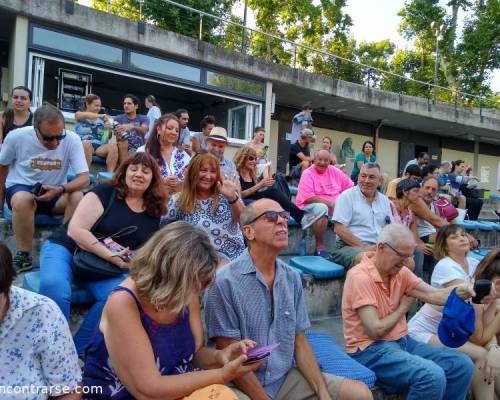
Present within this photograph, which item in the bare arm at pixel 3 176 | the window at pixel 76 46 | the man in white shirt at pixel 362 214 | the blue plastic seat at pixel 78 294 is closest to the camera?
the blue plastic seat at pixel 78 294

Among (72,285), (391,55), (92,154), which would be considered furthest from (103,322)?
(391,55)

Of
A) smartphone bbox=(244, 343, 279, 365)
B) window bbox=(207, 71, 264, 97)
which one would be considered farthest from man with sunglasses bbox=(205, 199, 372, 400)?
window bbox=(207, 71, 264, 97)

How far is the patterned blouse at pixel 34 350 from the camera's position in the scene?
1.53m

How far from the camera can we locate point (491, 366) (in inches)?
113

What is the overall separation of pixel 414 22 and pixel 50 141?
87.4ft

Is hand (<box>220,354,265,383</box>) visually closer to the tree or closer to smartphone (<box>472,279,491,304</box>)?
smartphone (<box>472,279,491,304</box>)

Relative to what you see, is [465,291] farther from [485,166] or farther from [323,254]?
[485,166]

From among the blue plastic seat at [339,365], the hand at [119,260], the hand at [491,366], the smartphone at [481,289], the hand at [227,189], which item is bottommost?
the hand at [491,366]

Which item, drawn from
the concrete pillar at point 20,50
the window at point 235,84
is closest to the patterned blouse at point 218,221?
the concrete pillar at point 20,50

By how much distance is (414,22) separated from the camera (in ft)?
84.7

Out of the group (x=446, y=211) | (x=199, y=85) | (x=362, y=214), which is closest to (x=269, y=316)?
(x=362, y=214)

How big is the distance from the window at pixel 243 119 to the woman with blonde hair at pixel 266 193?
24.4ft

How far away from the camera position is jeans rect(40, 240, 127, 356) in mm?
2398

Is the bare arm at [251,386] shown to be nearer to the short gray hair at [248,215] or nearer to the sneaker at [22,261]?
the short gray hair at [248,215]
